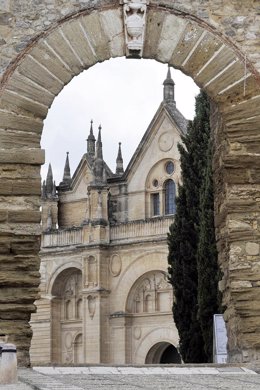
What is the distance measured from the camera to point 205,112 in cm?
2764

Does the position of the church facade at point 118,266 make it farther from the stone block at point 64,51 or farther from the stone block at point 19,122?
the stone block at point 19,122

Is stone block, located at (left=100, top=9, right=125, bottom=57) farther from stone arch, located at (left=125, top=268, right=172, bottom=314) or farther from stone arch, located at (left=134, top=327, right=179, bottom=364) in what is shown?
stone arch, located at (left=134, top=327, right=179, bottom=364)

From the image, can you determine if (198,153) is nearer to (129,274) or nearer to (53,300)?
(129,274)

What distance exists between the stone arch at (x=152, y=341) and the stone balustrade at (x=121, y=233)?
12.5 feet

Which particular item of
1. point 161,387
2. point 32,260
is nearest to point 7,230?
point 32,260

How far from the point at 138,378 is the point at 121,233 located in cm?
3710

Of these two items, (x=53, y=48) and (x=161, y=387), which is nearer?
→ (x=161, y=387)

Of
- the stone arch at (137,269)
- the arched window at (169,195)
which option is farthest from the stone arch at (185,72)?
the arched window at (169,195)

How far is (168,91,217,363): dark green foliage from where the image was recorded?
2758cm

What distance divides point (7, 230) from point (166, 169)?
116 ft

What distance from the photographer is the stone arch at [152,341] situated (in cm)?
4309

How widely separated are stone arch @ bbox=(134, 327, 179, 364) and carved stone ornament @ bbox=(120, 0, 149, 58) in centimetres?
3331

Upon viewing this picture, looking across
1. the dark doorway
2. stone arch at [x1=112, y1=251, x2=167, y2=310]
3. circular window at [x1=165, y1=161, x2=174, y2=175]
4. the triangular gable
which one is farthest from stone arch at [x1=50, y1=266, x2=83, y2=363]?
circular window at [x1=165, y1=161, x2=174, y2=175]

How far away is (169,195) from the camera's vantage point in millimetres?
44969
